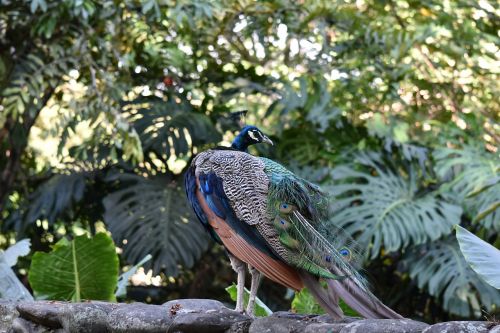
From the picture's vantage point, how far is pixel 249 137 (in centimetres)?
310

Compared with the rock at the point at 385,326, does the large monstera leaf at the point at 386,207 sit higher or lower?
lower

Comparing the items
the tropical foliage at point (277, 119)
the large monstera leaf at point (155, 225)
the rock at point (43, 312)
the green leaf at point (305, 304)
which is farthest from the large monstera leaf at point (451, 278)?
the rock at point (43, 312)

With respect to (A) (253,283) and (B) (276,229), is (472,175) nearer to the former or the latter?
(A) (253,283)

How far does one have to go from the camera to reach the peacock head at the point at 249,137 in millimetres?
3076

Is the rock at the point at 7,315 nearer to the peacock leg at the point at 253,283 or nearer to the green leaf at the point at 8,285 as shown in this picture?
the green leaf at the point at 8,285

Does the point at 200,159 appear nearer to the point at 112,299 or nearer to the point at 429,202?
the point at 112,299

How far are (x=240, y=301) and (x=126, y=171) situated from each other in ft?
11.9

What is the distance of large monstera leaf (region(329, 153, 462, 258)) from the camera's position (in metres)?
5.71

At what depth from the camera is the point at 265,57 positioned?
6.82 m

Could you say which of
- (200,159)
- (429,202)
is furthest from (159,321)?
(429,202)

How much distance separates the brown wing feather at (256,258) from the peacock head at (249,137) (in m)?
0.38

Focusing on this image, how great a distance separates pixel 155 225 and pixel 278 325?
3.44m

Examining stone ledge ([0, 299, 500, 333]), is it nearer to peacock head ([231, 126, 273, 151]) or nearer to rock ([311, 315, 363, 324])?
→ rock ([311, 315, 363, 324])

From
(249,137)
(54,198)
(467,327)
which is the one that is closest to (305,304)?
(249,137)
